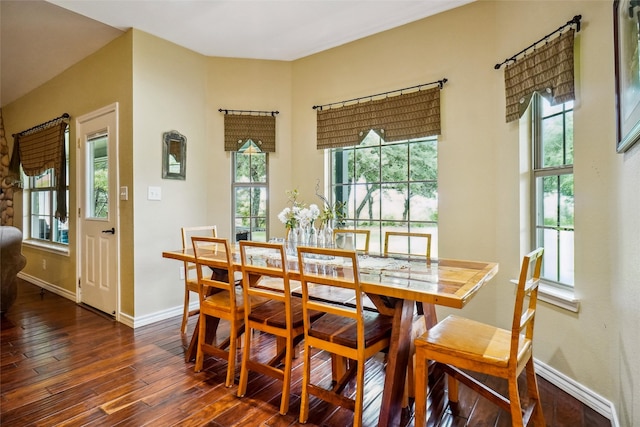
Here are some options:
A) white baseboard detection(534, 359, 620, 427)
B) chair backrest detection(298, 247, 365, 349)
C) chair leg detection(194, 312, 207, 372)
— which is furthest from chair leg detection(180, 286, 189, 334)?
white baseboard detection(534, 359, 620, 427)

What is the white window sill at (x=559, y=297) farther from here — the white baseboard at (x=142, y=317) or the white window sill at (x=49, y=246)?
the white window sill at (x=49, y=246)

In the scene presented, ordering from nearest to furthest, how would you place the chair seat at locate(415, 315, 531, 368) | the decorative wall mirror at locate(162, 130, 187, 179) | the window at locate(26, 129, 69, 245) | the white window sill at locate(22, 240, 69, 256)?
1. the chair seat at locate(415, 315, 531, 368)
2. the decorative wall mirror at locate(162, 130, 187, 179)
3. the white window sill at locate(22, 240, 69, 256)
4. the window at locate(26, 129, 69, 245)

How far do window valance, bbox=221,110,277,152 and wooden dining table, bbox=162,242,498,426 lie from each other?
2218 millimetres

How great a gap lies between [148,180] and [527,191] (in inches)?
131

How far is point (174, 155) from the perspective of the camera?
3.48 m

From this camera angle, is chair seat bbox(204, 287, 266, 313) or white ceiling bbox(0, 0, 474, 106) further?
white ceiling bbox(0, 0, 474, 106)

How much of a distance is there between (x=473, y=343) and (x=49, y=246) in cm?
527

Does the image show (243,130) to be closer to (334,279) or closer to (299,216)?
(299,216)

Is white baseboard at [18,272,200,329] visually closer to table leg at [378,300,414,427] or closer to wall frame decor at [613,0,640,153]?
table leg at [378,300,414,427]

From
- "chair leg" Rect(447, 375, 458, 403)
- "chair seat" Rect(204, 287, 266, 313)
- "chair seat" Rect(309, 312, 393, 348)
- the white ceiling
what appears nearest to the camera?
"chair seat" Rect(309, 312, 393, 348)

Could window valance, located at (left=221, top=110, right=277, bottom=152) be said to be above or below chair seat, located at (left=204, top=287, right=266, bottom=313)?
above

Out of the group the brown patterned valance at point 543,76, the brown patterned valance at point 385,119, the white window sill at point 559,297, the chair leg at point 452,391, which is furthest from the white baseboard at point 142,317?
the brown patterned valance at point 543,76

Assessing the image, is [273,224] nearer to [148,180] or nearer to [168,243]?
[168,243]

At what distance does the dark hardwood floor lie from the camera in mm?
1795
